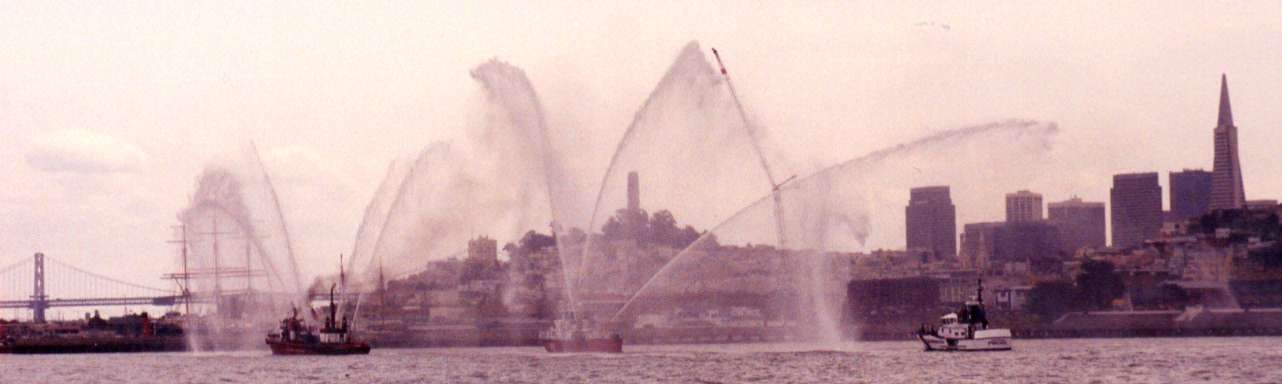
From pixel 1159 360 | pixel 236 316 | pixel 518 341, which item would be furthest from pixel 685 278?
pixel 1159 360

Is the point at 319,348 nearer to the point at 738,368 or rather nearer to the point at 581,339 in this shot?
the point at 581,339

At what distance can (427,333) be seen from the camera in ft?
645

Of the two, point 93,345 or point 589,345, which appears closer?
point 589,345

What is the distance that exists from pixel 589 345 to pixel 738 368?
19.7m

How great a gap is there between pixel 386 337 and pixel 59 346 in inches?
1095

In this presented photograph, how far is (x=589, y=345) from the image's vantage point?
116938 millimetres

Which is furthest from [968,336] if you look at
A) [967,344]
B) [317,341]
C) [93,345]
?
[93,345]

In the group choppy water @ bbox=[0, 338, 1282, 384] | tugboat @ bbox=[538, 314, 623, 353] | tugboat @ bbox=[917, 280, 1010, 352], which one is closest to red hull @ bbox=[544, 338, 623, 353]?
tugboat @ bbox=[538, 314, 623, 353]

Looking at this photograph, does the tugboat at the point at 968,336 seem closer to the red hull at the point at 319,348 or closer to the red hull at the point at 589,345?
the red hull at the point at 589,345

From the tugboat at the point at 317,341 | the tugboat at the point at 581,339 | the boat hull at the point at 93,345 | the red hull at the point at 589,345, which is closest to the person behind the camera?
the tugboat at the point at 581,339

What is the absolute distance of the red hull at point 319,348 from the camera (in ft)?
429

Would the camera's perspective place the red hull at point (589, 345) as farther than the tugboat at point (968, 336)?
No

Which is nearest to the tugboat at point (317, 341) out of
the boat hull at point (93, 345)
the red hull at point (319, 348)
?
the red hull at point (319, 348)

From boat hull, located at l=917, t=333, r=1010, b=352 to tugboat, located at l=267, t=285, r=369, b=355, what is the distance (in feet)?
113
